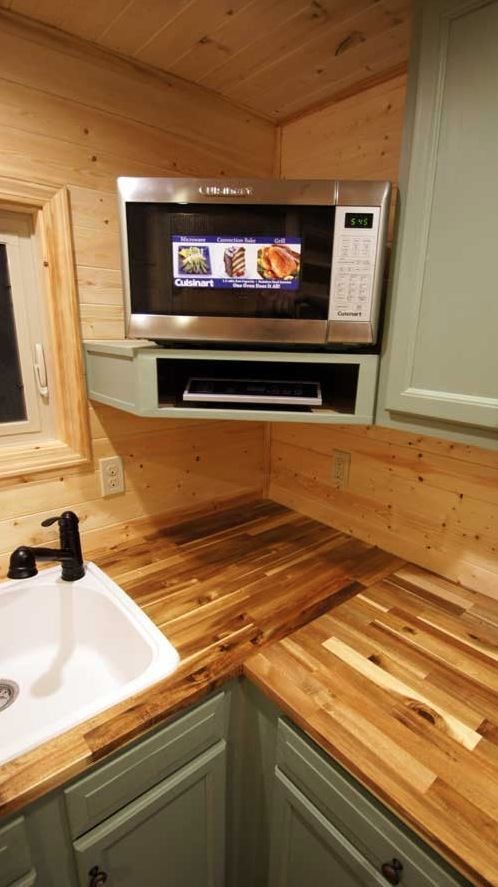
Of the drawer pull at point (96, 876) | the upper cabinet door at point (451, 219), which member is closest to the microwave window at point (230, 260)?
the upper cabinet door at point (451, 219)

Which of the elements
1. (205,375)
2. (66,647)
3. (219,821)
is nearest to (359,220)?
(205,375)

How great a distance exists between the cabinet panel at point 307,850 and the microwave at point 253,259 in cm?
92

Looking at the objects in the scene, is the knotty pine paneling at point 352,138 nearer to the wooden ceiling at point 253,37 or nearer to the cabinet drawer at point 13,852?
the wooden ceiling at point 253,37

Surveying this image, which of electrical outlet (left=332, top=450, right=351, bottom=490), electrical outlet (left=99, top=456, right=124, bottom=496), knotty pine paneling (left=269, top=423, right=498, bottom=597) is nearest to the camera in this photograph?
knotty pine paneling (left=269, top=423, right=498, bottom=597)

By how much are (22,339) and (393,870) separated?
133 centimetres

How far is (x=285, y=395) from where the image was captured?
1.00 m

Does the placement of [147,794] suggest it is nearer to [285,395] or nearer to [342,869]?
[342,869]

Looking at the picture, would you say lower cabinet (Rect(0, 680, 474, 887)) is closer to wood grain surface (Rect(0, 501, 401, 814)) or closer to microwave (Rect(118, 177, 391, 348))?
wood grain surface (Rect(0, 501, 401, 814))

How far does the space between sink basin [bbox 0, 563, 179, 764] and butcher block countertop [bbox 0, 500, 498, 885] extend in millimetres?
56

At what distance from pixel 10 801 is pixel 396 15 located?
1.61 m

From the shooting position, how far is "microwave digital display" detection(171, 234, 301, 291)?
0.92m

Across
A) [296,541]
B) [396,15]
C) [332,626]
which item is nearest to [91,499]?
[296,541]

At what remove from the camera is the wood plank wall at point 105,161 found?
1001mm

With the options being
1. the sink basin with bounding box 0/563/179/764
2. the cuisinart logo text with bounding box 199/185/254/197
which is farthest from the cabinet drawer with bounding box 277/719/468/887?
the cuisinart logo text with bounding box 199/185/254/197
